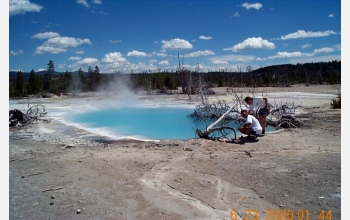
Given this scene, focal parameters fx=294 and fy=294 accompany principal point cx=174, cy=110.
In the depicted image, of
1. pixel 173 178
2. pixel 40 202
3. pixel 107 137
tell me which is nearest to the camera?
pixel 40 202

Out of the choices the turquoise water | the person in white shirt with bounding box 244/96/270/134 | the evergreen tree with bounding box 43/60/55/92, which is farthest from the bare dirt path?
the evergreen tree with bounding box 43/60/55/92

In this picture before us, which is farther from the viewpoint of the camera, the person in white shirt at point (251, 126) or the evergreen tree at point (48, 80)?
the evergreen tree at point (48, 80)

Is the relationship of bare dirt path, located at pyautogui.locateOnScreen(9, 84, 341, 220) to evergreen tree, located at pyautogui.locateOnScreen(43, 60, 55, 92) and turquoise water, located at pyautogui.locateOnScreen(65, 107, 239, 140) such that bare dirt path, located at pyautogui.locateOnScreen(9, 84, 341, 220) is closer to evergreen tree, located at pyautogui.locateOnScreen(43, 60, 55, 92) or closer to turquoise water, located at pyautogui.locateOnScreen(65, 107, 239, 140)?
turquoise water, located at pyautogui.locateOnScreen(65, 107, 239, 140)

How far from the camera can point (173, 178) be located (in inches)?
177

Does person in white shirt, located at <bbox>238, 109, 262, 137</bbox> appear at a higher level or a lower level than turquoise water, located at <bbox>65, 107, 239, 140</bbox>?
higher
